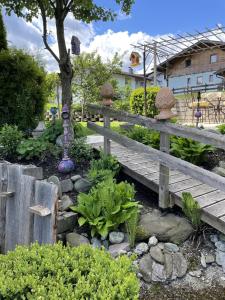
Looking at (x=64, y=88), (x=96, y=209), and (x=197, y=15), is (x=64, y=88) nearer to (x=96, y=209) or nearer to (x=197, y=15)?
(x=96, y=209)

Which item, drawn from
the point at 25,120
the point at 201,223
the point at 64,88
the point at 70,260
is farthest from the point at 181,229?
the point at 25,120

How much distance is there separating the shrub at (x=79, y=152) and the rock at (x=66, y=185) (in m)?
0.61

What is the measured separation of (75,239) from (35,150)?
5.74ft

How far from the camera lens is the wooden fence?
7.82ft

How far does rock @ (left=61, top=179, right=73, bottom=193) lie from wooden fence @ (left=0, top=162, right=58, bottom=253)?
0.54 meters

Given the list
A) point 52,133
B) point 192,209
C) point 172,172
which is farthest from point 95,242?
point 52,133

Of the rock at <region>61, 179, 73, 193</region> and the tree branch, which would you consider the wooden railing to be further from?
the tree branch

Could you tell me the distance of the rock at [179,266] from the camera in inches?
103

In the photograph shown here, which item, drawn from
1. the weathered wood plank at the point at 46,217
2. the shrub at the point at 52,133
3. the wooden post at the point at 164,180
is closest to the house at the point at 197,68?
the shrub at the point at 52,133

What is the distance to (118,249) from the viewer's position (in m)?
2.75

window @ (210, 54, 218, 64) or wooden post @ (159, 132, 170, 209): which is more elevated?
window @ (210, 54, 218, 64)

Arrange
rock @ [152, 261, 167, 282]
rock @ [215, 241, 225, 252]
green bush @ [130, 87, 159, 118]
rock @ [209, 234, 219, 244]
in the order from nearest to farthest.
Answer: rock @ [152, 261, 167, 282]
rock @ [215, 241, 225, 252]
rock @ [209, 234, 219, 244]
green bush @ [130, 87, 159, 118]

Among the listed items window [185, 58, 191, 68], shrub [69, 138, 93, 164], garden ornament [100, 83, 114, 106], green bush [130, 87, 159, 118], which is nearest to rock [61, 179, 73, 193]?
shrub [69, 138, 93, 164]

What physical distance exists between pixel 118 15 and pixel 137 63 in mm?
4535
